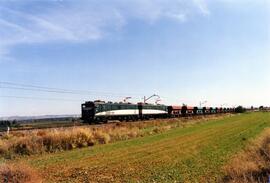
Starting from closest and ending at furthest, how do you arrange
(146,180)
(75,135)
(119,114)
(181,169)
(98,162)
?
(146,180), (181,169), (98,162), (75,135), (119,114)

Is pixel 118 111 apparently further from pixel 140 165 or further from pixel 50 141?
pixel 140 165

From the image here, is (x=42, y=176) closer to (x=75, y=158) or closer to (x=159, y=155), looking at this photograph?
(x=75, y=158)

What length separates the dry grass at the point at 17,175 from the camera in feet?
44.5

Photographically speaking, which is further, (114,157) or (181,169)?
(114,157)

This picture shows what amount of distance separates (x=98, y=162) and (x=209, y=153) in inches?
280

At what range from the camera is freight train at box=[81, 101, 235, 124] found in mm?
54625

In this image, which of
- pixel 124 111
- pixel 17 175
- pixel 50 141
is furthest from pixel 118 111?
pixel 17 175

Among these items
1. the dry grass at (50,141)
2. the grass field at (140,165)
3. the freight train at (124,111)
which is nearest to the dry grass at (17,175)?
the grass field at (140,165)

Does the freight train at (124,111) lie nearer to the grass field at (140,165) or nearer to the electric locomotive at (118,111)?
the electric locomotive at (118,111)

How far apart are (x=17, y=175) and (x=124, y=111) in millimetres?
51308

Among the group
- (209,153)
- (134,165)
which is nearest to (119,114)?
(209,153)

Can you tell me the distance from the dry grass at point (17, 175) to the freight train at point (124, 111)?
40.1 meters

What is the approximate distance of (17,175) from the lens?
541 inches

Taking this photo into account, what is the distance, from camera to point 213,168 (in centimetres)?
1748
